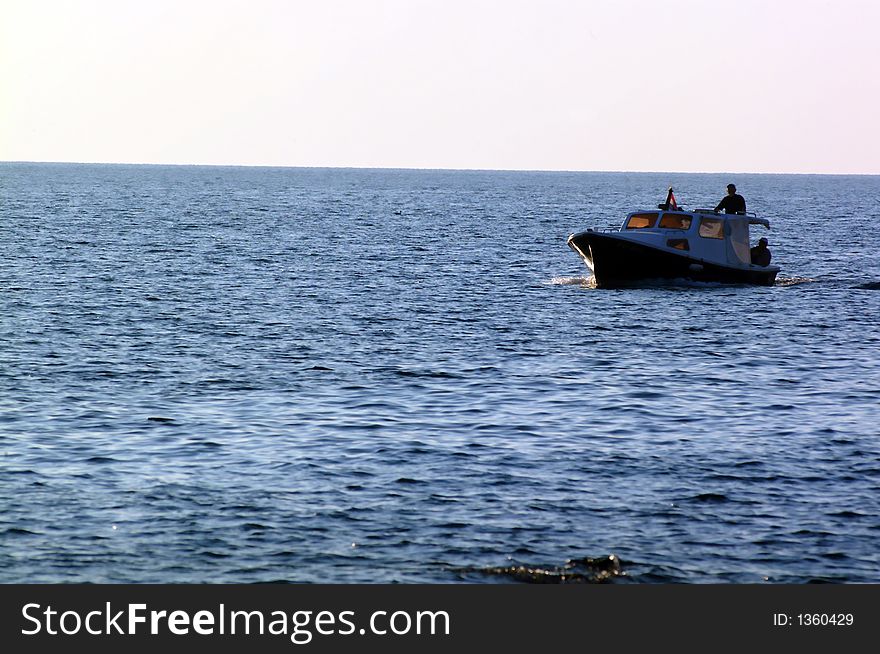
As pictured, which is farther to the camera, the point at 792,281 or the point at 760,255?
the point at 792,281

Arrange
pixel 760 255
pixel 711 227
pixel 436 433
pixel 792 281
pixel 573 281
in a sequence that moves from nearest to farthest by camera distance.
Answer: pixel 436 433 → pixel 711 227 → pixel 760 255 → pixel 573 281 → pixel 792 281

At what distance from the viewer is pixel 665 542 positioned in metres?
18.6

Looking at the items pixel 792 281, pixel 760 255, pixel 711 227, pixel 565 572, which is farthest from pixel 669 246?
pixel 565 572

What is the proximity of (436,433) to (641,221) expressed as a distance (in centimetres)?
2762

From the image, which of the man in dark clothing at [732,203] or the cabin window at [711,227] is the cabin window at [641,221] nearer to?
the cabin window at [711,227]

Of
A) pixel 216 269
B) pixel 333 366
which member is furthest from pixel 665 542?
pixel 216 269

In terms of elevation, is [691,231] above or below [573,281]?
above

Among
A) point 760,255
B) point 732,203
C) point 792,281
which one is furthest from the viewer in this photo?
point 792,281

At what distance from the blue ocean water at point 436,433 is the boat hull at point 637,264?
79 centimetres

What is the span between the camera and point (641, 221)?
167 feet

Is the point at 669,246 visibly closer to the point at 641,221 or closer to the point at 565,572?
the point at 641,221

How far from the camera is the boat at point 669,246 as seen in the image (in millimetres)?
49375

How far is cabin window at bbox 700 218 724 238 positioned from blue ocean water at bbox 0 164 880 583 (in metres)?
2.45

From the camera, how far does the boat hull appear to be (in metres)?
49.5
